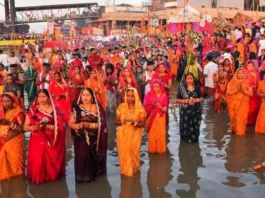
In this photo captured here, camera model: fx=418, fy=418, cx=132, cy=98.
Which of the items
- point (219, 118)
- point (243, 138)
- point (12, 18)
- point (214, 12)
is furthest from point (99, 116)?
point (12, 18)

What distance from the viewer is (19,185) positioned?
5086 millimetres

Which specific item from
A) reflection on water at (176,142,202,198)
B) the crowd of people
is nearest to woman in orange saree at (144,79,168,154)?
the crowd of people

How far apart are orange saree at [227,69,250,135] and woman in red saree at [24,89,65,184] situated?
3436mm

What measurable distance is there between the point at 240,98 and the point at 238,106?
0.15 meters

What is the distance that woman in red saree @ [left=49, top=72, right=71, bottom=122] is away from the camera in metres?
7.71

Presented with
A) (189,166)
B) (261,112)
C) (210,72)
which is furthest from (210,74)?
(189,166)

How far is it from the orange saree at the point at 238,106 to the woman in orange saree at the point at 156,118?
65.7 inches

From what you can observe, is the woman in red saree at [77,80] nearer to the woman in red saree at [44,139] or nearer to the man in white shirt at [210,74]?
the man in white shirt at [210,74]

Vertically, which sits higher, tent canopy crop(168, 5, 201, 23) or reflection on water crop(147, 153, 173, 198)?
tent canopy crop(168, 5, 201, 23)

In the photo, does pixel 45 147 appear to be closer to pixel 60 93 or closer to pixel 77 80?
pixel 60 93

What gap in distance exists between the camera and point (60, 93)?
773 cm

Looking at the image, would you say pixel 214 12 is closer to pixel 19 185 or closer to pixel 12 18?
pixel 12 18

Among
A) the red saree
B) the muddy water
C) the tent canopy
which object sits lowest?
the muddy water

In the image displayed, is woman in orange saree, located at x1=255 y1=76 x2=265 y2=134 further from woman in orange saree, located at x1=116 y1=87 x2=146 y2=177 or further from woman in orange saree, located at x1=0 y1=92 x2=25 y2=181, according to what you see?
woman in orange saree, located at x1=0 y1=92 x2=25 y2=181
